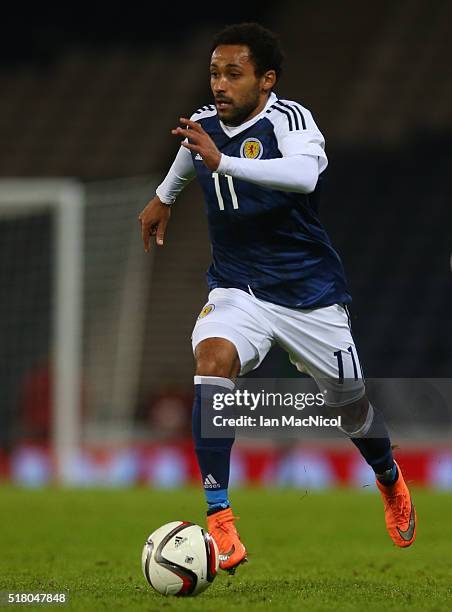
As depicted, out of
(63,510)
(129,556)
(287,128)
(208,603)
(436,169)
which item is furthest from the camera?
(436,169)

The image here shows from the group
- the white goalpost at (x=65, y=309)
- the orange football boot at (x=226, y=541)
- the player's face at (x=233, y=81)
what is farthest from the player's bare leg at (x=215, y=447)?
the white goalpost at (x=65, y=309)

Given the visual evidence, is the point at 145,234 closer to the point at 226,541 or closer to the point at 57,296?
the point at 226,541

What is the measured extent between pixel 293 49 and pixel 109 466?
11849 mm

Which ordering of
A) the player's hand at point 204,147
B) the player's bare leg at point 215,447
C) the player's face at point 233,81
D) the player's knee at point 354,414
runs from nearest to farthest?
1. the player's hand at point 204,147
2. the player's bare leg at point 215,447
3. the player's face at point 233,81
4. the player's knee at point 354,414

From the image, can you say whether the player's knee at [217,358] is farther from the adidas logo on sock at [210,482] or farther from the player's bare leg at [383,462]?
the player's bare leg at [383,462]

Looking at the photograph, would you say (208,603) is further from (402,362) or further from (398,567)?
(402,362)

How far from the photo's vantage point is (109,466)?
1402cm

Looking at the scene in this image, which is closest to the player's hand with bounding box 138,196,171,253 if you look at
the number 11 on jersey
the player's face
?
the number 11 on jersey

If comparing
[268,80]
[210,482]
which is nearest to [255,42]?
[268,80]

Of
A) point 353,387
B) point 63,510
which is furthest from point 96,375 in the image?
point 353,387

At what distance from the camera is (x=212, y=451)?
16.7 feet

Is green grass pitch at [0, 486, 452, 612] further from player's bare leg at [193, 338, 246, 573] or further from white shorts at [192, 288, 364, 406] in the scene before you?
white shorts at [192, 288, 364, 406]

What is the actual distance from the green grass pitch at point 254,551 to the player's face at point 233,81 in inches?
67.7

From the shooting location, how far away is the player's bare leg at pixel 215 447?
16.6 feet
